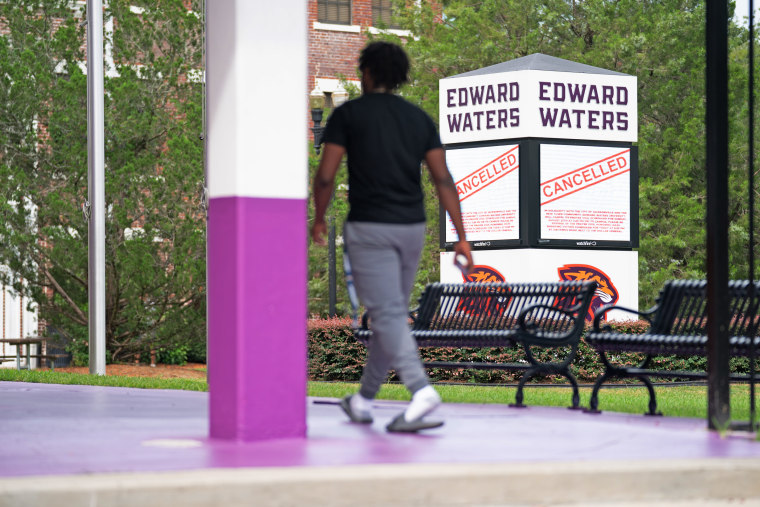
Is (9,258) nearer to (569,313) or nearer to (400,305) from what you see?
(569,313)

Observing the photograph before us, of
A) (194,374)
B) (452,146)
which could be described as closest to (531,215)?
(452,146)

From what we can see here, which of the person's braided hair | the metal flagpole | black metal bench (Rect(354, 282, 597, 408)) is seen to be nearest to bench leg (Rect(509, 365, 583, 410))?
black metal bench (Rect(354, 282, 597, 408))

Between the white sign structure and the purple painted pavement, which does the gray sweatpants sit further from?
the white sign structure

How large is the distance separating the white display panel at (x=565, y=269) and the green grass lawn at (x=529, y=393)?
2882 mm

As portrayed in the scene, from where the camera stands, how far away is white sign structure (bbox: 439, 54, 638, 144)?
820 inches

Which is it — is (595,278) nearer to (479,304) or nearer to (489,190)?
(489,190)

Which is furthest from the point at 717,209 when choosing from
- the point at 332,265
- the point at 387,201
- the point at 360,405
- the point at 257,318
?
the point at 332,265

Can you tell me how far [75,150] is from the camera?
23.3 m

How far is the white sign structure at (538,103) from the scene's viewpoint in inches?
820

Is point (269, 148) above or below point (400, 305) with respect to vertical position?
above

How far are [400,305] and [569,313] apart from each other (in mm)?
3185

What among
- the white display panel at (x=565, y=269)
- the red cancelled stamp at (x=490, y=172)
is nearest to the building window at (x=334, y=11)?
the red cancelled stamp at (x=490, y=172)

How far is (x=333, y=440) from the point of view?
7203mm

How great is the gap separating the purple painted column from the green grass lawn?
3.34m
